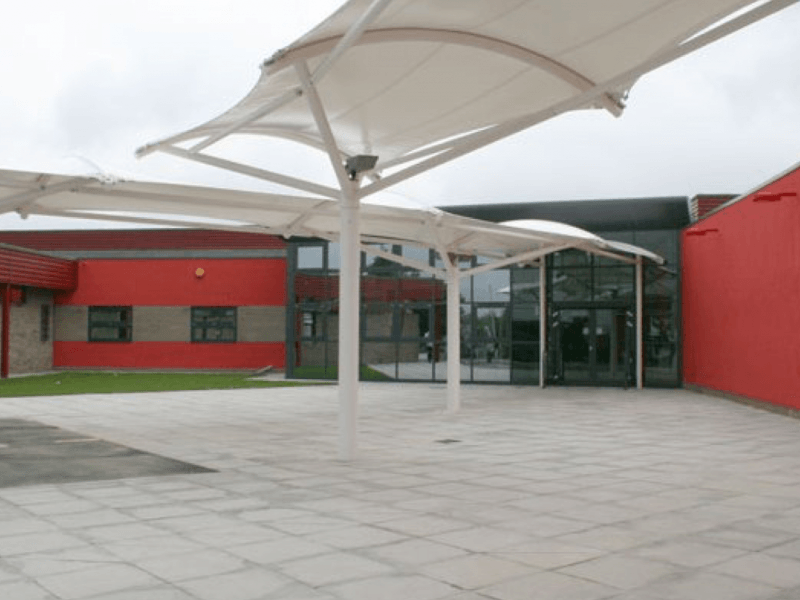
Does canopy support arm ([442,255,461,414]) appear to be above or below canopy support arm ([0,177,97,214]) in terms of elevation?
below

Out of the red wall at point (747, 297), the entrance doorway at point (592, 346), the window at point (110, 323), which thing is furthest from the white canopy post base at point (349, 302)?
the window at point (110, 323)

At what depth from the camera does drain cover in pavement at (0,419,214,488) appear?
27.8 feet

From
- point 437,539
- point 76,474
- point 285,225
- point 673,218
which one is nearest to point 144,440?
point 76,474

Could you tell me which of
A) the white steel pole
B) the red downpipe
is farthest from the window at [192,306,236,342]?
the white steel pole

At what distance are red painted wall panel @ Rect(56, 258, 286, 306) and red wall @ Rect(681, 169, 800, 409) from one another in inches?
561

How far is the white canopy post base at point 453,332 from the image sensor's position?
1566 cm

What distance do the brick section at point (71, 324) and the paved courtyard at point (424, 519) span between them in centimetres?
1815

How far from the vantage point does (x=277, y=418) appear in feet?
48.3

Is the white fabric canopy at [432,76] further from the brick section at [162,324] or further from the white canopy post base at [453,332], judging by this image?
the brick section at [162,324]

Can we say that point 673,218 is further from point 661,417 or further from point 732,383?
point 661,417

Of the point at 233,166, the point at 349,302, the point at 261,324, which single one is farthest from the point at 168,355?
the point at 349,302

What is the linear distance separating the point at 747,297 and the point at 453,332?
6.46m

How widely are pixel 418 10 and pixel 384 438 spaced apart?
6.49 meters

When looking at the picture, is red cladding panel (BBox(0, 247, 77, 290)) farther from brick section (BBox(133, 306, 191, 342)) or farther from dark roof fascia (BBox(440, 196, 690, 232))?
dark roof fascia (BBox(440, 196, 690, 232))
